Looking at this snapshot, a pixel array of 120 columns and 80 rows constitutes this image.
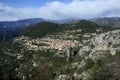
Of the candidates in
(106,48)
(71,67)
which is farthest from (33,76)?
(106,48)

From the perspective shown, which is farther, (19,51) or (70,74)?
(19,51)

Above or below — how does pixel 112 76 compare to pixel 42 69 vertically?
above

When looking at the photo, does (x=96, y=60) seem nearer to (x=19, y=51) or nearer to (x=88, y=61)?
(x=88, y=61)

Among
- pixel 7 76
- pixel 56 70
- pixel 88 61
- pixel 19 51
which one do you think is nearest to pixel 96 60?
pixel 88 61

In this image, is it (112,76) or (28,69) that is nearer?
(112,76)

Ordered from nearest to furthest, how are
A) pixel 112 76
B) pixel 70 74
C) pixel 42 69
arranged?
pixel 112 76
pixel 70 74
pixel 42 69

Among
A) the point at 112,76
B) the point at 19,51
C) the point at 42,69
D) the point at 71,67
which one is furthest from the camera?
the point at 19,51

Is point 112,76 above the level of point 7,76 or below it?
above

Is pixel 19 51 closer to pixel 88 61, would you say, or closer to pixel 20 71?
pixel 20 71

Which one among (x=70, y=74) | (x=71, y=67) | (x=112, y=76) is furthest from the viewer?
(x=71, y=67)
